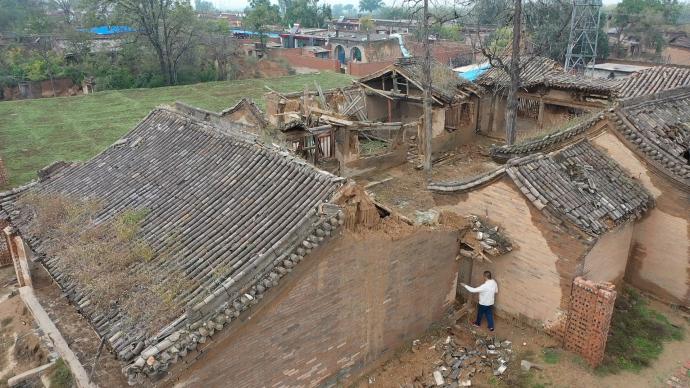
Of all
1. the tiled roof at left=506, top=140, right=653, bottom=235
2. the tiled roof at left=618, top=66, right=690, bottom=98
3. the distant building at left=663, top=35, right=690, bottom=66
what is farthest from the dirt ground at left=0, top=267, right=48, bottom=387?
the distant building at left=663, top=35, right=690, bottom=66

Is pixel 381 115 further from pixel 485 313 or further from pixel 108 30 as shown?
pixel 108 30

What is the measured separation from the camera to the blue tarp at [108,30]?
47.3 m

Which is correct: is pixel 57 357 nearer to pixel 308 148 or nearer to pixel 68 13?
pixel 308 148

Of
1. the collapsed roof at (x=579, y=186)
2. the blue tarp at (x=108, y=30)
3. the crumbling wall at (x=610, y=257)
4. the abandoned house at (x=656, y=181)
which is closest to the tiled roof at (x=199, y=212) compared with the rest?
the collapsed roof at (x=579, y=186)

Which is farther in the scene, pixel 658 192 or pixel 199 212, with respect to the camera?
pixel 658 192

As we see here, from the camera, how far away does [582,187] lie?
11422 millimetres

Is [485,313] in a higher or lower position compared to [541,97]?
lower

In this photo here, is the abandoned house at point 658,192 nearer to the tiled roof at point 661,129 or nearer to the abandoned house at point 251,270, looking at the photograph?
the tiled roof at point 661,129

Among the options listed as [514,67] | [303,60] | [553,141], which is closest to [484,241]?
[553,141]

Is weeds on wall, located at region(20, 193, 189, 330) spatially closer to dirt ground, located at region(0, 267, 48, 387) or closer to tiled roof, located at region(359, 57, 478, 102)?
dirt ground, located at region(0, 267, 48, 387)

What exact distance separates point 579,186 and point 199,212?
8.10 metres

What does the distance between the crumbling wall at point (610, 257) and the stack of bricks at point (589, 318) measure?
2.94 feet

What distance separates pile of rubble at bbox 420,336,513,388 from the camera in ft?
33.5

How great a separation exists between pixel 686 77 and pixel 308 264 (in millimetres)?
18404
